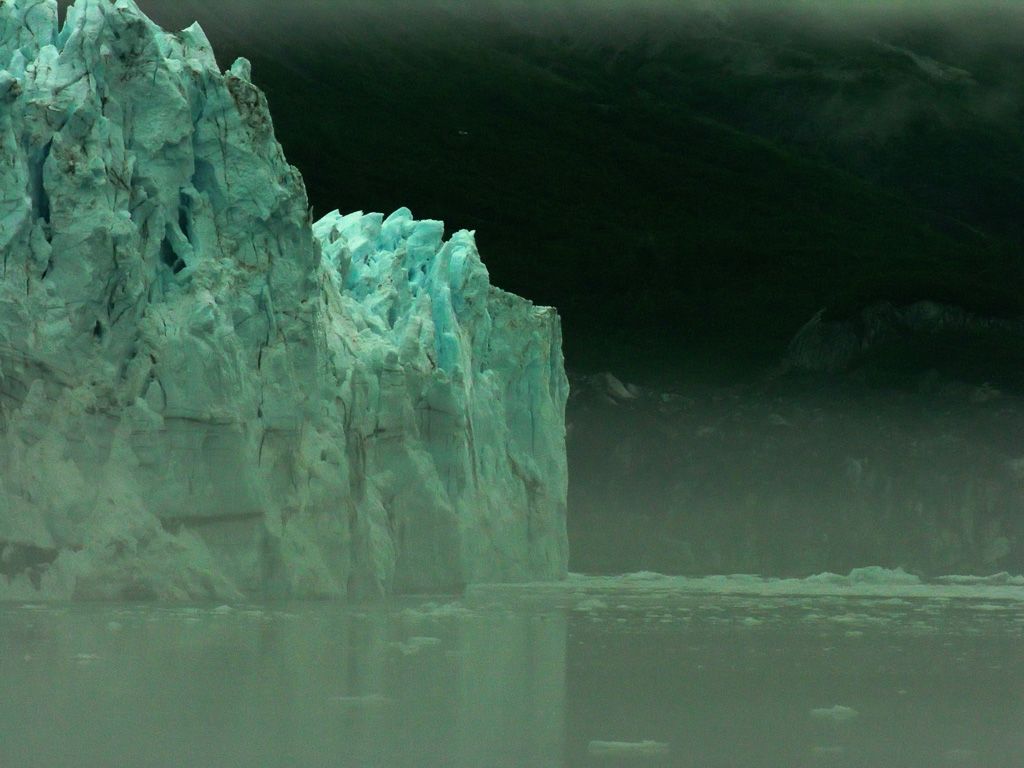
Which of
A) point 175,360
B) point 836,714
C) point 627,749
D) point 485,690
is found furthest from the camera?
point 175,360

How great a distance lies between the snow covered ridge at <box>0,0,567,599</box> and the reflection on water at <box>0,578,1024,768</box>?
1327 millimetres

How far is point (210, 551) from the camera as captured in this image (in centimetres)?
1719

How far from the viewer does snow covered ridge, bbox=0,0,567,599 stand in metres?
16.6

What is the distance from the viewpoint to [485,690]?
10.7 m

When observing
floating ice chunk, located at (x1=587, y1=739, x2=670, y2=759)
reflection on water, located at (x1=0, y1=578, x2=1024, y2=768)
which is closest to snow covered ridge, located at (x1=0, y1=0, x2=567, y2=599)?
reflection on water, located at (x1=0, y1=578, x2=1024, y2=768)

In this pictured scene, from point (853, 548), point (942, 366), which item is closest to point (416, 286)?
point (853, 548)

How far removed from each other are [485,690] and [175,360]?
7854mm

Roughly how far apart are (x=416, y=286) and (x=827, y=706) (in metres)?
15.0

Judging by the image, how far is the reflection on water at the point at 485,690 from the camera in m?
8.54

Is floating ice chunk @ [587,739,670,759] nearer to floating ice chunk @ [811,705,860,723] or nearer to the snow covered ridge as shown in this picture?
floating ice chunk @ [811,705,860,723]

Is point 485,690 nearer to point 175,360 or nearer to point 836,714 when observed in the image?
point 836,714

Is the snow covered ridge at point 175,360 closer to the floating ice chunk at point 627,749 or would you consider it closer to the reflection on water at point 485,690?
the reflection on water at point 485,690

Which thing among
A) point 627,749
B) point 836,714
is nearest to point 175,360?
point 836,714

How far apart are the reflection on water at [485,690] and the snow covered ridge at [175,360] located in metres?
1.33
